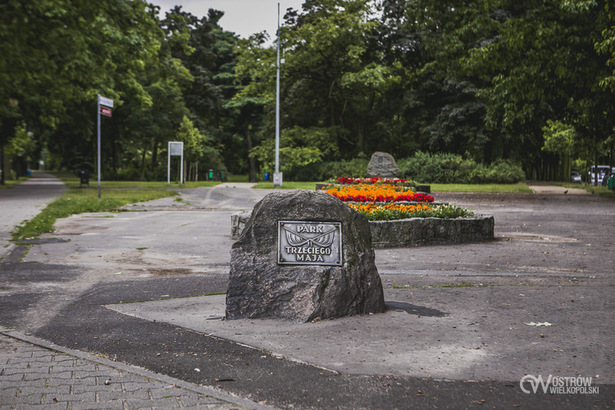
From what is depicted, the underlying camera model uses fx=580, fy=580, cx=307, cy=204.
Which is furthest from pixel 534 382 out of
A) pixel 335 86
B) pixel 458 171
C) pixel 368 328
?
pixel 335 86

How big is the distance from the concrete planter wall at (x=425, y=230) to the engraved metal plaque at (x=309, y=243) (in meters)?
4.82

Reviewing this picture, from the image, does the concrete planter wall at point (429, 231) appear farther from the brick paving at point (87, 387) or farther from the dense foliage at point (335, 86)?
the dense foliage at point (335, 86)

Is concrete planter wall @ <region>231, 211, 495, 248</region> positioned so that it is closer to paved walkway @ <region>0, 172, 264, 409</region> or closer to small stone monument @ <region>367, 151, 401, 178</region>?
paved walkway @ <region>0, 172, 264, 409</region>

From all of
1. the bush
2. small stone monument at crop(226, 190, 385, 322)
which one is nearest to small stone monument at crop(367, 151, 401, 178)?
the bush

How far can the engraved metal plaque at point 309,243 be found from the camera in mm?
Answer: 5344

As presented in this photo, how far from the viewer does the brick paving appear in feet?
11.6

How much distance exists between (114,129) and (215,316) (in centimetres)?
4853

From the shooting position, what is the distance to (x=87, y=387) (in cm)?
377

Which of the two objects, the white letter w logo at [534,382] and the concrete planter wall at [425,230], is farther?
the concrete planter wall at [425,230]

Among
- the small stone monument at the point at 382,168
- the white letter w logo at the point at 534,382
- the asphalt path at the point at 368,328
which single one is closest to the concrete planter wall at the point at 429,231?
the asphalt path at the point at 368,328

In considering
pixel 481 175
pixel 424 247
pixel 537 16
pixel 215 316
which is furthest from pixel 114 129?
pixel 215 316

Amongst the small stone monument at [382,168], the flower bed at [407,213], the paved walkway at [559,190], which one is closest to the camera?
the flower bed at [407,213]

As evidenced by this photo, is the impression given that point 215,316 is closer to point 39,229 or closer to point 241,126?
point 39,229

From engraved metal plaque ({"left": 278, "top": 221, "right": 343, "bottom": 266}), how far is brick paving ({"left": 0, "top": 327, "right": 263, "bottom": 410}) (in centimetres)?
179
